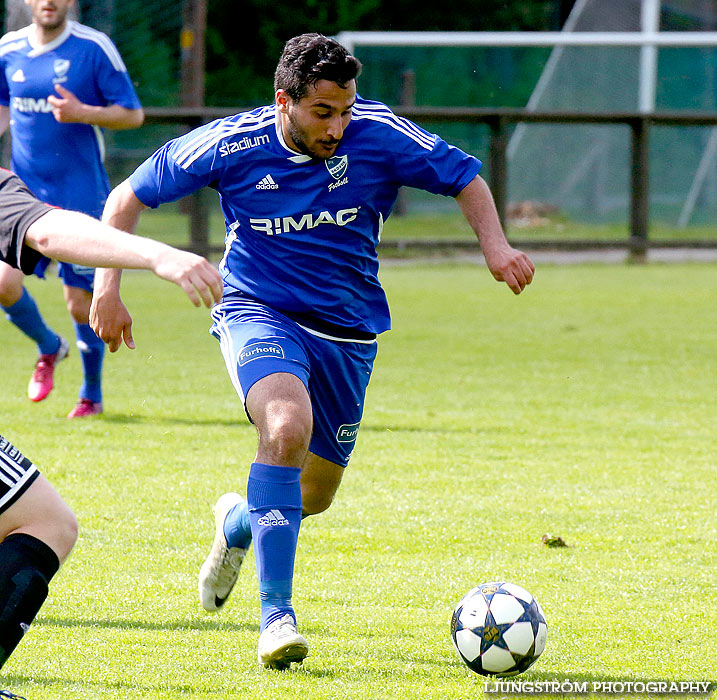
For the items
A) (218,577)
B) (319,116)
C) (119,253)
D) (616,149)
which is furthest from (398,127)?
(616,149)

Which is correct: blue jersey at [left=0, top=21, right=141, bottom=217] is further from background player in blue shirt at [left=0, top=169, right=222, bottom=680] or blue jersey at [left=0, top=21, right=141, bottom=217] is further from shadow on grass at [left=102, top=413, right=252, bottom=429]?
background player in blue shirt at [left=0, top=169, right=222, bottom=680]

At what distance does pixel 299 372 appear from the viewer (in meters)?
3.67

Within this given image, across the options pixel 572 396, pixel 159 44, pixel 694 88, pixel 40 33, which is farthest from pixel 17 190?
pixel 159 44

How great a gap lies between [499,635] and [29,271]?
4.83 feet

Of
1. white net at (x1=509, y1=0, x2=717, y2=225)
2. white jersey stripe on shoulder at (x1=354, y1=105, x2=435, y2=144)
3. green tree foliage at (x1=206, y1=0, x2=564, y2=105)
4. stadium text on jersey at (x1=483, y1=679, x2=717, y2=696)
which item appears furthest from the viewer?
green tree foliage at (x1=206, y1=0, x2=564, y2=105)

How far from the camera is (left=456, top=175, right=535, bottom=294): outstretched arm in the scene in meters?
3.86

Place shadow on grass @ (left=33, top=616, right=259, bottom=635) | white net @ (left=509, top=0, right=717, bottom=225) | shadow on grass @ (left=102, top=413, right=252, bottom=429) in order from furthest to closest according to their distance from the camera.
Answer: white net @ (left=509, top=0, right=717, bottom=225) < shadow on grass @ (left=102, top=413, right=252, bottom=429) < shadow on grass @ (left=33, top=616, right=259, bottom=635)

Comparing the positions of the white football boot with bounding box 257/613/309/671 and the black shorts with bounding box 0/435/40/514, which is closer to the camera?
the black shorts with bounding box 0/435/40/514

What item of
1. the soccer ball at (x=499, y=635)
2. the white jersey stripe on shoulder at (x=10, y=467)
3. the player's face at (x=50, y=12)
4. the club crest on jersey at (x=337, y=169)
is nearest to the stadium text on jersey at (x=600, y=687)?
the soccer ball at (x=499, y=635)

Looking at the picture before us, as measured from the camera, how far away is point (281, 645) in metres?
3.18

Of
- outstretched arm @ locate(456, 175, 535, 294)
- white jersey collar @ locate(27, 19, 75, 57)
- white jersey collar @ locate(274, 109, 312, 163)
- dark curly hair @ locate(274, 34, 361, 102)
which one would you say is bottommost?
outstretched arm @ locate(456, 175, 535, 294)

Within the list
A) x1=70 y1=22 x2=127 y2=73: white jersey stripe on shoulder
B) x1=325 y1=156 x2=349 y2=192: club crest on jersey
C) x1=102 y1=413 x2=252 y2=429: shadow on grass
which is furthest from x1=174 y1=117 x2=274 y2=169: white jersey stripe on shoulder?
x1=70 y1=22 x2=127 y2=73: white jersey stripe on shoulder

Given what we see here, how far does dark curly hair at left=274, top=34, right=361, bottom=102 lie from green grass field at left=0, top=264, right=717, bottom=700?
5.10ft

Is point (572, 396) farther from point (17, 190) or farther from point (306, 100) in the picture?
point (17, 190)
